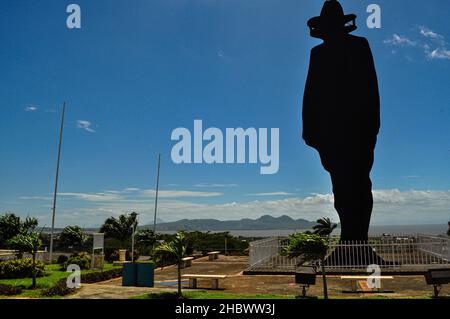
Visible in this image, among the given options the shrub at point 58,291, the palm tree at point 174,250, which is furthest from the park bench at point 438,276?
the shrub at point 58,291

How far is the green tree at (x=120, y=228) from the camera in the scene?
38156mm

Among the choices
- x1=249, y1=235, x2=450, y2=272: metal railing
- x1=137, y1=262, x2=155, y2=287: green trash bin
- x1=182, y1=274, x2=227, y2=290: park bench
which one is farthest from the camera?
x1=249, y1=235, x2=450, y2=272: metal railing

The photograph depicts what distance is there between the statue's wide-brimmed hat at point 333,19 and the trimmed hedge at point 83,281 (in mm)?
16086

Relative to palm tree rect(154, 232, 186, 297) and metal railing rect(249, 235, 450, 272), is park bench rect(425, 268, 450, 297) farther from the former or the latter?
palm tree rect(154, 232, 186, 297)

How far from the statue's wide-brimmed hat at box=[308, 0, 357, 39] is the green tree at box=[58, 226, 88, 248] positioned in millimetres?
26580

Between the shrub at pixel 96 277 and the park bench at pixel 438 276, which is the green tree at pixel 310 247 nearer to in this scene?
the park bench at pixel 438 276

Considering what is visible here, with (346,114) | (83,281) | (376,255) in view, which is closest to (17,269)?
(83,281)

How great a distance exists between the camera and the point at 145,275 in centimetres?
1603

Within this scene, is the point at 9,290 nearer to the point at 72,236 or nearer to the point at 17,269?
the point at 17,269

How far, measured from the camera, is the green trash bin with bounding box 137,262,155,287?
52.6 ft

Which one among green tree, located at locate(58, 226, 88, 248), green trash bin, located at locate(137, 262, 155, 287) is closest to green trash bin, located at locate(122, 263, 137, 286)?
green trash bin, located at locate(137, 262, 155, 287)

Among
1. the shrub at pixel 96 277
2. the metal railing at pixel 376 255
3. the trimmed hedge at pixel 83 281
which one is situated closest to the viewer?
the trimmed hedge at pixel 83 281

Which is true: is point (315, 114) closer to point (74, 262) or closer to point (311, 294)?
point (311, 294)
